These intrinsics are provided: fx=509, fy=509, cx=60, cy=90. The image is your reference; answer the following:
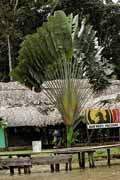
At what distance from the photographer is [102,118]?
1272 inches

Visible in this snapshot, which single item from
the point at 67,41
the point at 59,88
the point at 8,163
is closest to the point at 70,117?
the point at 59,88

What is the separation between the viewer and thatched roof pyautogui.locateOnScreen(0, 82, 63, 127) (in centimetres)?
3296

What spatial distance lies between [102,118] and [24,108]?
17.4ft

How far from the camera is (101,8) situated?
46875 millimetres

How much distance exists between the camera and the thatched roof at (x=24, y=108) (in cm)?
3296

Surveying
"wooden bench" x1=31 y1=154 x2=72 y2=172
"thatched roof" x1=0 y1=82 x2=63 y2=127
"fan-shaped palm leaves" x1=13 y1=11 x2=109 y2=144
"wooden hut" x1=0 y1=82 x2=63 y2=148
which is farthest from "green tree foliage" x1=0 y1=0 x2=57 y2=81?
"wooden bench" x1=31 y1=154 x2=72 y2=172

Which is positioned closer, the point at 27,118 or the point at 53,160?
the point at 53,160

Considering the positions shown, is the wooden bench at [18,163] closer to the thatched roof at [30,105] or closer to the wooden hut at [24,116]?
the wooden hut at [24,116]

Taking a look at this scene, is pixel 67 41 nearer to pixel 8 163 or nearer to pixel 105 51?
pixel 8 163

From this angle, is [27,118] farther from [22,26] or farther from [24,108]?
[22,26]

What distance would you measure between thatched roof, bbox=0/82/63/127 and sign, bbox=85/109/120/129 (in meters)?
2.26

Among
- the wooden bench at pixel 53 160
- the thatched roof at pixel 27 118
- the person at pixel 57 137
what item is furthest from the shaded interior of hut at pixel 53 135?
the wooden bench at pixel 53 160

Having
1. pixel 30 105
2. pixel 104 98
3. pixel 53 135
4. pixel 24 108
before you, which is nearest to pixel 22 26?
pixel 30 105

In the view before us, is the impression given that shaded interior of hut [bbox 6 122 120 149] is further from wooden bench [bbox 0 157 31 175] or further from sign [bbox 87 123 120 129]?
wooden bench [bbox 0 157 31 175]
